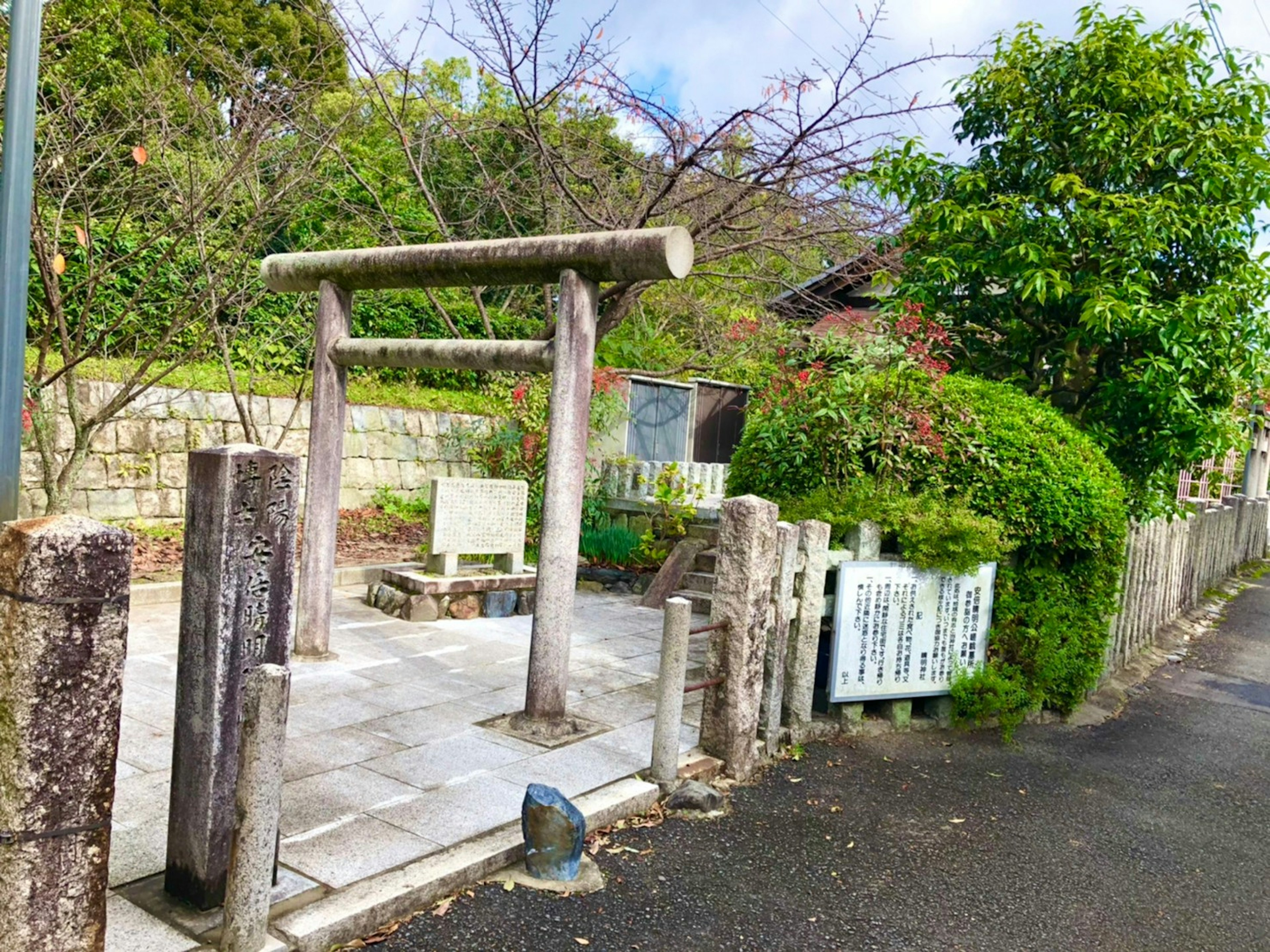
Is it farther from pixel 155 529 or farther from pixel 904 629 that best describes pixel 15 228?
pixel 155 529

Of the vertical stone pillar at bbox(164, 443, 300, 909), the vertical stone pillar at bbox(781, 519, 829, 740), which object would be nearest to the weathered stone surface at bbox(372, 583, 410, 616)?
the vertical stone pillar at bbox(781, 519, 829, 740)

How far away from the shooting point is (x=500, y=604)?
918 cm

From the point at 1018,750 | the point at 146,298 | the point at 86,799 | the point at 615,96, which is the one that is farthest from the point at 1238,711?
the point at 146,298

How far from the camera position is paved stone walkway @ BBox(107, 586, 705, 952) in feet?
12.6

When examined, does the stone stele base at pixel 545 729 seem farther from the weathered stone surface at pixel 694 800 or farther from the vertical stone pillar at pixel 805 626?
the vertical stone pillar at pixel 805 626

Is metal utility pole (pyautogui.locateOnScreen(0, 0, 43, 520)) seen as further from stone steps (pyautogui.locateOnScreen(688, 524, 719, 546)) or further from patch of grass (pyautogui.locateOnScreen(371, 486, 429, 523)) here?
patch of grass (pyautogui.locateOnScreen(371, 486, 429, 523))

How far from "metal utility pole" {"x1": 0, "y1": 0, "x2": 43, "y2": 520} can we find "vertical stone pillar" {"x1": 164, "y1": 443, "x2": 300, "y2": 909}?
4.31ft

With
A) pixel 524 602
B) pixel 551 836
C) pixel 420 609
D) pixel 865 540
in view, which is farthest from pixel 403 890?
pixel 524 602

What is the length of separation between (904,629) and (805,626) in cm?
100

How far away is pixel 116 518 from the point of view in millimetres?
10703

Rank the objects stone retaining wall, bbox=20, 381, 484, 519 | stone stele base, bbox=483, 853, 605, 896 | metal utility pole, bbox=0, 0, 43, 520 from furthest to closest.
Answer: stone retaining wall, bbox=20, 381, 484, 519 < metal utility pole, bbox=0, 0, 43, 520 < stone stele base, bbox=483, 853, 605, 896

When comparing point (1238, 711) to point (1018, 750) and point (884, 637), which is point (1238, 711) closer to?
point (1018, 750)

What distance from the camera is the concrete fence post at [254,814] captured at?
10.2ft

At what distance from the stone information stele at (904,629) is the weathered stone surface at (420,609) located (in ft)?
12.9
